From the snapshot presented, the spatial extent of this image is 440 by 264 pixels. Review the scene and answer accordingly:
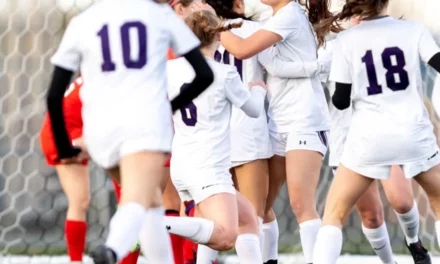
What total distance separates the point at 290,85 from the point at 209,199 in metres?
0.98

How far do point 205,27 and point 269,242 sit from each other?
1.46 meters

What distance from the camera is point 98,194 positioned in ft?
27.5

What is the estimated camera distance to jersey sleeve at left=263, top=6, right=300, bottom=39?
5922mm

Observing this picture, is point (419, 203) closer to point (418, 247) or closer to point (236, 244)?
point (418, 247)

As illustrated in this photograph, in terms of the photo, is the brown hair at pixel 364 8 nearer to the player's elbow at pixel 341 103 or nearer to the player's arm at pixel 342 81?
the player's arm at pixel 342 81

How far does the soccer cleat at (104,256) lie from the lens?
3.97 m

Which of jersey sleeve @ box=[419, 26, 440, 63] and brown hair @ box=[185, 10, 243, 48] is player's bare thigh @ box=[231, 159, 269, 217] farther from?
jersey sleeve @ box=[419, 26, 440, 63]

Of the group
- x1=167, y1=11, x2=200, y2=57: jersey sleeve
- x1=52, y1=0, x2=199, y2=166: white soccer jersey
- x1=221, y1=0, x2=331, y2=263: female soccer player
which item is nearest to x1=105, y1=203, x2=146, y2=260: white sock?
x1=52, y1=0, x2=199, y2=166: white soccer jersey

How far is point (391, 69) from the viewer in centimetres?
510

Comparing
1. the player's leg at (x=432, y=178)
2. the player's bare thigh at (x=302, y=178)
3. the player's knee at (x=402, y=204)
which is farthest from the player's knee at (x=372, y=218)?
the player's leg at (x=432, y=178)

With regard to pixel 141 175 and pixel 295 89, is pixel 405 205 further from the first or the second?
pixel 141 175

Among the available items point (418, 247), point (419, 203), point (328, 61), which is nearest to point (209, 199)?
point (328, 61)

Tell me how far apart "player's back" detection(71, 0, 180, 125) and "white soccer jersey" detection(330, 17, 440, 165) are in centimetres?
114

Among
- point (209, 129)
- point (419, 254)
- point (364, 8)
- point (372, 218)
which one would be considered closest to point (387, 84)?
point (364, 8)
